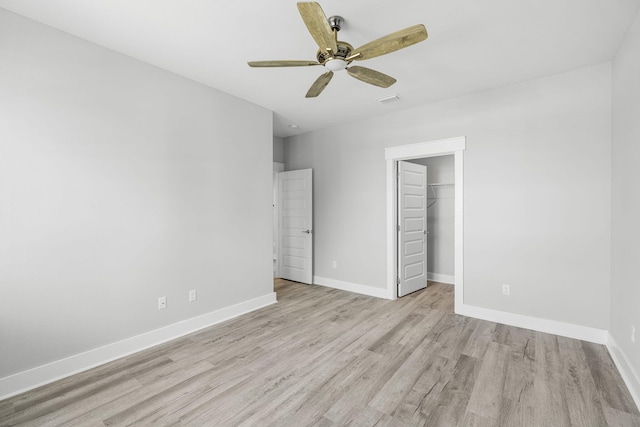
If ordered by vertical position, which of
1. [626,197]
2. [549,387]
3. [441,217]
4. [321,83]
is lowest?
[549,387]

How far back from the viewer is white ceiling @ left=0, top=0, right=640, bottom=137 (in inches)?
80.9

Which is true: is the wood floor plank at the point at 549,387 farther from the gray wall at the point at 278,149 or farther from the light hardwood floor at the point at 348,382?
the gray wall at the point at 278,149

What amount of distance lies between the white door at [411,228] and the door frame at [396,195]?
0.31ft

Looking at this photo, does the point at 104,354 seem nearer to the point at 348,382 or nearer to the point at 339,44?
the point at 348,382

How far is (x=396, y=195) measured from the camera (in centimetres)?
433

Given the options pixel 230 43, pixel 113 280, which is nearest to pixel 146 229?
pixel 113 280

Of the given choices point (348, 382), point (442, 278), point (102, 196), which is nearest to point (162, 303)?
point (102, 196)

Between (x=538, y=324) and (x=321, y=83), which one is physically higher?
(x=321, y=83)

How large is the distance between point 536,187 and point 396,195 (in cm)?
169

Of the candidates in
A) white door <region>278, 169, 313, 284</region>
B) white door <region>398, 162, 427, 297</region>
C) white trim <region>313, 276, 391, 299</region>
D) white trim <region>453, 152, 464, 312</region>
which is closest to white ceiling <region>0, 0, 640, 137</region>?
white trim <region>453, 152, 464, 312</region>

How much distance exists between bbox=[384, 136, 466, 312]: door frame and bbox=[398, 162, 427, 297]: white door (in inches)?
3.7

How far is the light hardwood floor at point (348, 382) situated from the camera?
6.13 feet

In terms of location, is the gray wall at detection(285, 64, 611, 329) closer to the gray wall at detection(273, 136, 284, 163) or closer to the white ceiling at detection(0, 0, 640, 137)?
the white ceiling at detection(0, 0, 640, 137)

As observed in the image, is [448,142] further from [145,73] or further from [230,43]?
[145,73]
